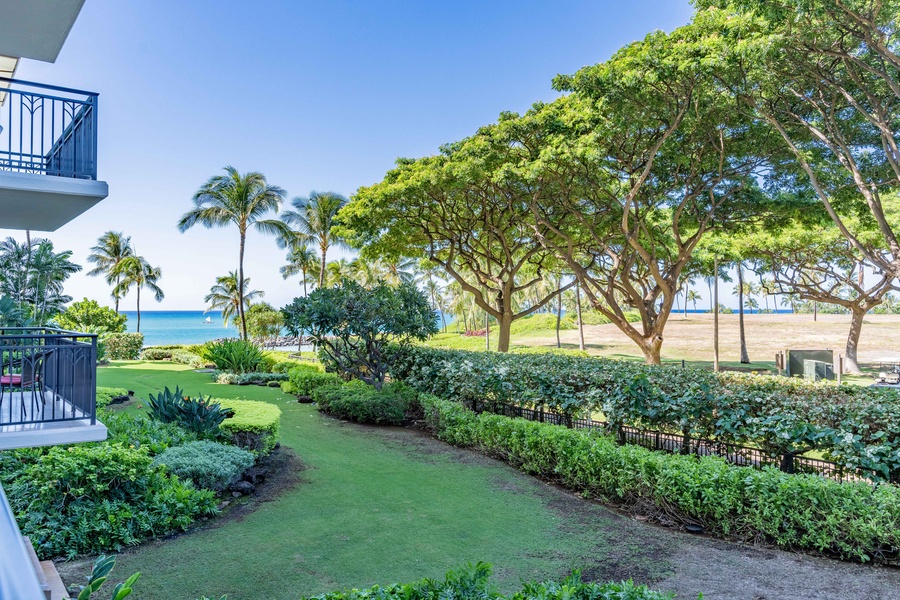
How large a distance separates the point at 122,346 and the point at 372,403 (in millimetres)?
22632

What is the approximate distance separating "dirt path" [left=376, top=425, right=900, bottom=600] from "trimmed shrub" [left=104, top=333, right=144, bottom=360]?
28.8 m

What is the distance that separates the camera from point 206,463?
7586mm

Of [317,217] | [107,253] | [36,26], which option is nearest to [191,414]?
[36,26]

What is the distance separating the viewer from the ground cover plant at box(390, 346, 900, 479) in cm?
671

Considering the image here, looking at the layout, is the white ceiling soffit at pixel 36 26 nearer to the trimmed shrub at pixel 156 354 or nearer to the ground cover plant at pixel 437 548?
the ground cover plant at pixel 437 548

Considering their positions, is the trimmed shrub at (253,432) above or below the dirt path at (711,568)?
above

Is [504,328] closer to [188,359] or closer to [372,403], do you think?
[372,403]

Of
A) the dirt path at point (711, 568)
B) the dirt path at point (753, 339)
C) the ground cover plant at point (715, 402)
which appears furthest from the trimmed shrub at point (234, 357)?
the dirt path at point (753, 339)

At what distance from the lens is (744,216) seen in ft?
55.4

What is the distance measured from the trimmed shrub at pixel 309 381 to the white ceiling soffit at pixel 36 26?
10260 millimetres

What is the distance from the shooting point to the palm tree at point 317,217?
109 feet

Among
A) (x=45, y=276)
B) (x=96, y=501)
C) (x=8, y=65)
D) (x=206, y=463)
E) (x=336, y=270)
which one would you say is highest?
(x=336, y=270)

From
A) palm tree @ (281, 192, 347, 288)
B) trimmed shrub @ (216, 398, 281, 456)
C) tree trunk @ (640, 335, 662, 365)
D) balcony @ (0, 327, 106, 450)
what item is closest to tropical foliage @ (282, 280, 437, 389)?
trimmed shrub @ (216, 398, 281, 456)

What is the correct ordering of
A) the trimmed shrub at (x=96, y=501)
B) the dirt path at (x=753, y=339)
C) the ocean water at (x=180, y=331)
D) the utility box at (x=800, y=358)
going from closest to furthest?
the trimmed shrub at (x=96, y=501), the utility box at (x=800, y=358), the dirt path at (x=753, y=339), the ocean water at (x=180, y=331)
